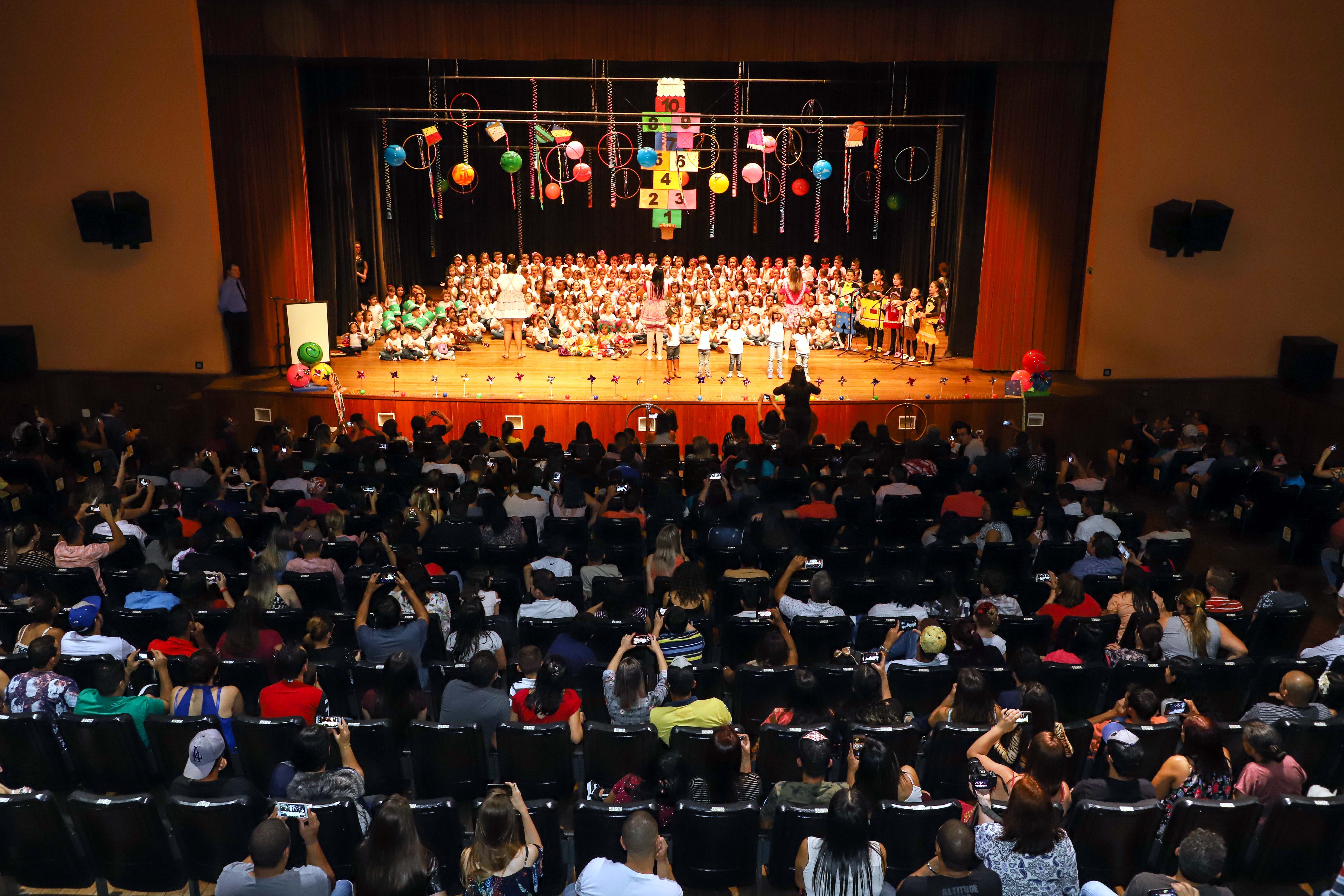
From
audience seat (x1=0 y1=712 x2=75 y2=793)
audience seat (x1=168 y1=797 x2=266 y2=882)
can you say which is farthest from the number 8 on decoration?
audience seat (x1=168 y1=797 x2=266 y2=882)

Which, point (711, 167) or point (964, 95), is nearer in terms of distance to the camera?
point (964, 95)

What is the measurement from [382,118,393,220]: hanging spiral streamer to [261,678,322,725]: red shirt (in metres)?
15.3

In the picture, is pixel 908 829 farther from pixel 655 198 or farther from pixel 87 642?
pixel 655 198

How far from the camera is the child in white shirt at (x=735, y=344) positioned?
15797 millimetres

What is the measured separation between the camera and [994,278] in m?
15.7

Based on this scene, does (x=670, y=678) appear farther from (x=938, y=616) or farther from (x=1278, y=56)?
(x=1278, y=56)

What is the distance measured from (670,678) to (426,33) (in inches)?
437

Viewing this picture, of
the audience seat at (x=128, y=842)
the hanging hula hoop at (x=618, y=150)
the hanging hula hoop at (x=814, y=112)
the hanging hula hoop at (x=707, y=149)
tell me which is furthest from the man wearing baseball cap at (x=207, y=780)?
the hanging hula hoop at (x=814, y=112)

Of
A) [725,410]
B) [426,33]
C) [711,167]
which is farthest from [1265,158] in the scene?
[426,33]

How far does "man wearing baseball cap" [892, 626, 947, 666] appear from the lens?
19.7 ft

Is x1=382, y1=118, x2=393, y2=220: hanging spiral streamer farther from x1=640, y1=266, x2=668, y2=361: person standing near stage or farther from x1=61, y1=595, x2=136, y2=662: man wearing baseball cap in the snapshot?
x1=61, y1=595, x2=136, y2=662: man wearing baseball cap

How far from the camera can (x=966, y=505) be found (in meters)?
9.36

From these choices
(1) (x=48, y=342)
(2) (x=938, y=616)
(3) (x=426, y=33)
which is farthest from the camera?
(1) (x=48, y=342)

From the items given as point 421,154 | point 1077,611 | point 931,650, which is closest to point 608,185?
point 421,154
